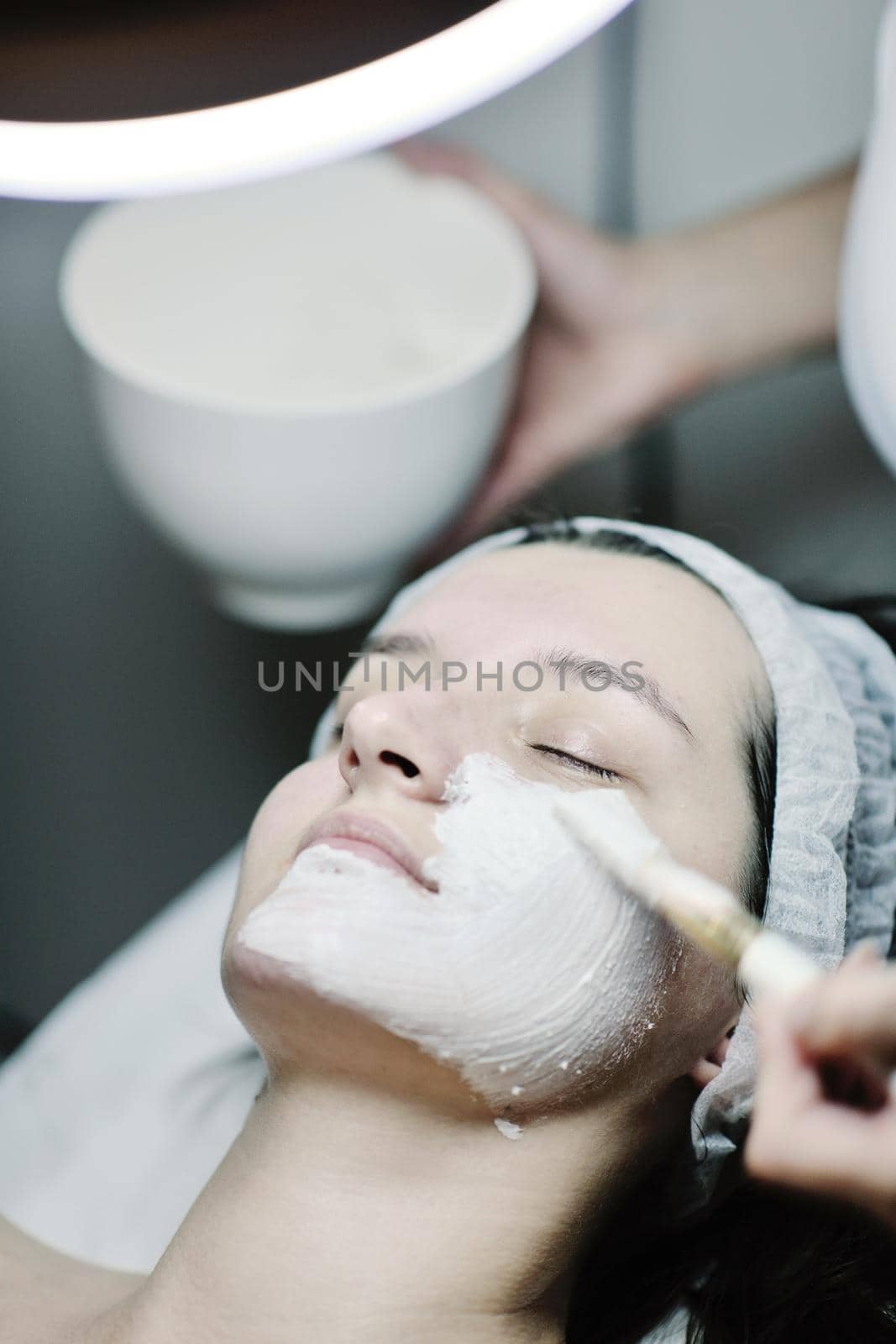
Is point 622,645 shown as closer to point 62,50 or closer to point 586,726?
point 586,726

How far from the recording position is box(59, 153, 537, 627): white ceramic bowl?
41.3 inches

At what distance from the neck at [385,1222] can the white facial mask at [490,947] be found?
4 centimetres

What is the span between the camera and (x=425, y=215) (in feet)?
4.15

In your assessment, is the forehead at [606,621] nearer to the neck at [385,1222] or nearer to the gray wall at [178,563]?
the neck at [385,1222]

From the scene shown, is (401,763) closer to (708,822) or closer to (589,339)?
(708,822)

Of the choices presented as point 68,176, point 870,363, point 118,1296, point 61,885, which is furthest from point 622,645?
point 61,885

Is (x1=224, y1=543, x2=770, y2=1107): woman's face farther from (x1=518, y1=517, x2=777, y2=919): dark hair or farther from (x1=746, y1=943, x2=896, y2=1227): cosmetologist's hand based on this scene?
(x1=746, y1=943, x2=896, y2=1227): cosmetologist's hand

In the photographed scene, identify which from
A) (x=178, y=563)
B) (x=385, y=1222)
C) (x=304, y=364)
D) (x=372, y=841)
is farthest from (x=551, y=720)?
(x=178, y=563)

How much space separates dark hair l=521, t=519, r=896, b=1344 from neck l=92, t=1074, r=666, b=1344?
0.38 feet

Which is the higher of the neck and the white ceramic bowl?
the white ceramic bowl

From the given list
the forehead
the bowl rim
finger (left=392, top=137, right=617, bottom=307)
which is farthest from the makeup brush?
finger (left=392, top=137, right=617, bottom=307)

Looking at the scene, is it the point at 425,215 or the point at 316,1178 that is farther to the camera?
the point at 425,215

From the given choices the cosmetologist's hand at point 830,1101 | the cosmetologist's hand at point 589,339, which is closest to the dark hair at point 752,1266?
the cosmetologist's hand at point 830,1101

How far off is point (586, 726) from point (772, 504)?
2.81 ft
